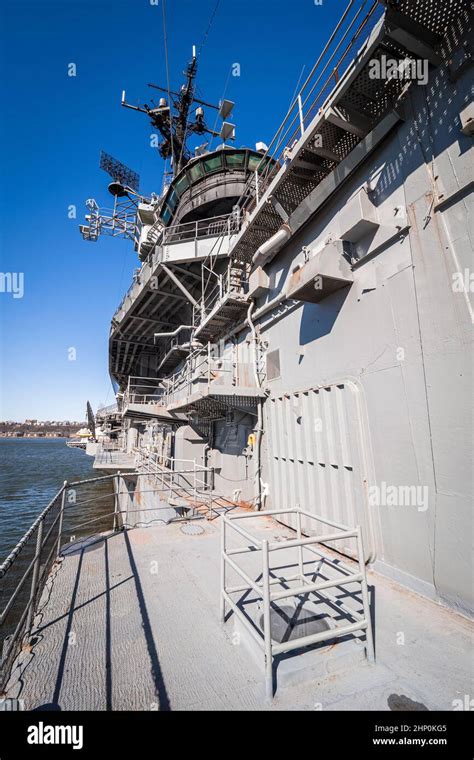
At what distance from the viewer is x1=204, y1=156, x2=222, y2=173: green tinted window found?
14977 millimetres

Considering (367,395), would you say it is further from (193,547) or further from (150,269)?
(150,269)

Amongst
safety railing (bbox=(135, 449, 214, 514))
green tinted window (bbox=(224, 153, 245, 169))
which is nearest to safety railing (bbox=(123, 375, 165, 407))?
safety railing (bbox=(135, 449, 214, 514))

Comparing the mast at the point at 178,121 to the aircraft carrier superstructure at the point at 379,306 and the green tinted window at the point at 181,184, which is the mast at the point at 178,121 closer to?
the green tinted window at the point at 181,184

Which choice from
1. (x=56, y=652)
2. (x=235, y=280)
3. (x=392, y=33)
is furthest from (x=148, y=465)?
(x=392, y=33)

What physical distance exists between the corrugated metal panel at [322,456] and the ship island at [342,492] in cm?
4

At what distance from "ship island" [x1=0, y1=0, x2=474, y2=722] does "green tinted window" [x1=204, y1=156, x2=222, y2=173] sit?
9137 millimetres

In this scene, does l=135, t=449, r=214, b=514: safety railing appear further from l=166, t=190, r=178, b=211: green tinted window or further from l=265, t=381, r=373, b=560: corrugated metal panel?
l=166, t=190, r=178, b=211: green tinted window

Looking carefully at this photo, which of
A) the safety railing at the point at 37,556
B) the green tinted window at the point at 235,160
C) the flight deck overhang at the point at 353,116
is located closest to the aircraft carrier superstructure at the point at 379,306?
the flight deck overhang at the point at 353,116

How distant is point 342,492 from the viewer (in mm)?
5348

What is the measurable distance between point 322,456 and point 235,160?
15.5m

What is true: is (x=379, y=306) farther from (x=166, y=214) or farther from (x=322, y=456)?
(x=166, y=214)

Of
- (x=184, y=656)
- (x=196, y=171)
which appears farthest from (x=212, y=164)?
(x=184, y=656)

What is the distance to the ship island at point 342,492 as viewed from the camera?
263 centimetres
